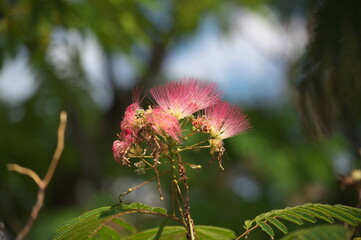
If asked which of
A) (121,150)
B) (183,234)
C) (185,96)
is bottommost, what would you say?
(183,234)

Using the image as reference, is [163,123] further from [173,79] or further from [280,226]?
→ [173,79]

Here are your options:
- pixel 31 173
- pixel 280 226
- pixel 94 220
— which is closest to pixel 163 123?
pixel 94 220

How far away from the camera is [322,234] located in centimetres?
153

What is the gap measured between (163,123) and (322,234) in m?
0.54

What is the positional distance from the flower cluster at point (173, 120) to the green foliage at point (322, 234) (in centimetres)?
32

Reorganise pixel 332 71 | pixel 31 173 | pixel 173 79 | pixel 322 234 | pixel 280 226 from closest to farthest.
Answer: pixel 322 234 → pixel 280 226 → pixel 31 173 → pixel 332 71 → pixel 173 79

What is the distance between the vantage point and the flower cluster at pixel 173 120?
154cm

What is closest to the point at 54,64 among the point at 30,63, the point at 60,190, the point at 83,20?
the point at 30,63

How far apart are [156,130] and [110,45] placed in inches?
147

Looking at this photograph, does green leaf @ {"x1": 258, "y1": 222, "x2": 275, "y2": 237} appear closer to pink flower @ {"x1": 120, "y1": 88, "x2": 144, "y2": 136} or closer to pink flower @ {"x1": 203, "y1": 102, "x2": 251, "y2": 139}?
pink flower @ {"x1": 203, "y1": 102, "x2": 251, "y2": 139}

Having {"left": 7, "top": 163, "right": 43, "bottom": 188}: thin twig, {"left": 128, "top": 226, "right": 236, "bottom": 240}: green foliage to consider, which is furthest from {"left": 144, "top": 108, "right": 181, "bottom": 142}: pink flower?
{"left": 7, "top": 163, "right": 43, "bottom": 188}: thin twig

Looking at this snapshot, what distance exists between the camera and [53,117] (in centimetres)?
873

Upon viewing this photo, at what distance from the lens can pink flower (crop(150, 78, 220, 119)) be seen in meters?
1.61

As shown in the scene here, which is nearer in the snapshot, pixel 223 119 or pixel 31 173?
pixel 223 119
